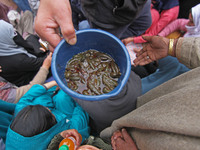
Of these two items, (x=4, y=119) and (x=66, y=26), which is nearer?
(x=66, y=26)

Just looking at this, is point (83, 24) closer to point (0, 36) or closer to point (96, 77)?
point (0, 36)

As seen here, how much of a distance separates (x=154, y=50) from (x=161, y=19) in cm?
157

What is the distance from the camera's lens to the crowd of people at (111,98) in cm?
62

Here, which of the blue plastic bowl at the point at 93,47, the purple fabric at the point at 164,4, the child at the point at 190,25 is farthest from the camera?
the purple fabric at the point at 164,4

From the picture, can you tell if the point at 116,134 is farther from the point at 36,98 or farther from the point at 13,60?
the point at 13,60

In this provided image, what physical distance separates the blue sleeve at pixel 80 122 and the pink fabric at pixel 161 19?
6.44ft

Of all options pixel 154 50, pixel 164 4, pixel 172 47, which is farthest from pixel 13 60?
pixel 164 4

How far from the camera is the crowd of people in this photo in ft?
2.04

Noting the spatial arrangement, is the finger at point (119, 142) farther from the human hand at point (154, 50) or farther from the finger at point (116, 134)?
the human hand at point (154, 50)

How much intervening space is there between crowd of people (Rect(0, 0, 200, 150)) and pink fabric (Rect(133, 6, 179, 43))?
0.49m

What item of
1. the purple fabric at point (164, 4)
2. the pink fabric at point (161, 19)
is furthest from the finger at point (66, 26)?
the purple fabric at point (164, 4)

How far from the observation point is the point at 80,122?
160 cm

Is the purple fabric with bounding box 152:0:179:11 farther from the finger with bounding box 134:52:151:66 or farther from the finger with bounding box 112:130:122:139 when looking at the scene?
the finger with bounding box 112:130:122:139

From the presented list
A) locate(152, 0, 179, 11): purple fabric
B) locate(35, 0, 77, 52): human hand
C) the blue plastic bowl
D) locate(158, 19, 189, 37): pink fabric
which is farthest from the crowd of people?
locate(152, 0, 179, 11): purple fabric
